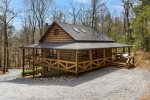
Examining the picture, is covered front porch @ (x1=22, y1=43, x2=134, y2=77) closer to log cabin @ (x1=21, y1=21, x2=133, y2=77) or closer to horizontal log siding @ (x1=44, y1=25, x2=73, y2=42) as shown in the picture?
log cabin @ (x1=21, y1=21, x2=133, y2=77)

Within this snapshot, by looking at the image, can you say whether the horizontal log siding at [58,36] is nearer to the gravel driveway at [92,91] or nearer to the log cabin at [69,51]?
the log cabin at [69,51]

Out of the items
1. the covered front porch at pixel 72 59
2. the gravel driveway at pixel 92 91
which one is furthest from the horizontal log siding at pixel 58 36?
the gravel driveway at pixel 92 91

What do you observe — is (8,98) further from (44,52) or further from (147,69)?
(147,69)

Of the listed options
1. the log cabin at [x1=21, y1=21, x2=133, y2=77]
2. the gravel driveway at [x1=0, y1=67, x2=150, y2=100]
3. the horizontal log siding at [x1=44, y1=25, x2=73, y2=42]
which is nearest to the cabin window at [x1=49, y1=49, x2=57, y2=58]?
the log cabin at [x1=21, y1=21, x2=133, y2=77]

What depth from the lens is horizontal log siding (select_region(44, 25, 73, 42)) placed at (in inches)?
938

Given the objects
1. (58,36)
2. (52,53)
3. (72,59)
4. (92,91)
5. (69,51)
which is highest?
(58,36)

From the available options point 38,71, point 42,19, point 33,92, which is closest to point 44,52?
point 38,71

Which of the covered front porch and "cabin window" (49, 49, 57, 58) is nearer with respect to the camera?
the covered front porch

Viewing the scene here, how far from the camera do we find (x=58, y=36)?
24812mm

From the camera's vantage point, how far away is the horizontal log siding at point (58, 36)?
23.8 m

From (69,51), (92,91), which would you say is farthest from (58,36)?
(92,91)

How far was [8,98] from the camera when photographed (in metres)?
13.2

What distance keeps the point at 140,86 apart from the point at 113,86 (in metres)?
1.88

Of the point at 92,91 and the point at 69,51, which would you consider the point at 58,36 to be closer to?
the point at 69,51
